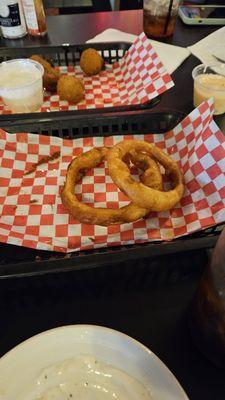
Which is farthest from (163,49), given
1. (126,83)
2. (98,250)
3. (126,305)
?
(126,305)

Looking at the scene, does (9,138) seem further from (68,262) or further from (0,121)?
(68,262)

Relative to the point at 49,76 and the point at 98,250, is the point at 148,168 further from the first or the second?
the point at 49,76

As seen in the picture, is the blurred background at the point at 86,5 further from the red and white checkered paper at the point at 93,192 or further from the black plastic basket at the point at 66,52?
the red and white checkered paper at the point at 93,192

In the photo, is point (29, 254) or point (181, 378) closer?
point (181, 378)

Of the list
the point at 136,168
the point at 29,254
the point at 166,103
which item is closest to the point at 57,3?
the point at 166,103

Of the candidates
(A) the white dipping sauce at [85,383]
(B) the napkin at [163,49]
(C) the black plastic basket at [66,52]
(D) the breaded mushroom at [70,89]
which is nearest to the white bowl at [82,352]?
(A) the white dipping sauce at [85,383]

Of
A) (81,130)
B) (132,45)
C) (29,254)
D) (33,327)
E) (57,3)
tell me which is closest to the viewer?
(33,327)

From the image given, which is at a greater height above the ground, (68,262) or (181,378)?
(68,262)

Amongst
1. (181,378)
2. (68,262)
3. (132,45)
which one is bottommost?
(181,378)
